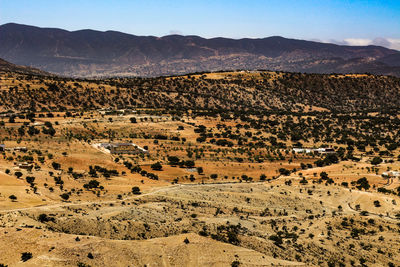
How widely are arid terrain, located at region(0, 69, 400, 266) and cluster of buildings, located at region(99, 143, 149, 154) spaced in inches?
56.4

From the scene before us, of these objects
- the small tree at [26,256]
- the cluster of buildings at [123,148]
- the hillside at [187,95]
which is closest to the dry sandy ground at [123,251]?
the small tree at [26,256]

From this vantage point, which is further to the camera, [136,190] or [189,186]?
[189,186]

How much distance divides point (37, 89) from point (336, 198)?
11407 cm

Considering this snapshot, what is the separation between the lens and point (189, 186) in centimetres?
6675

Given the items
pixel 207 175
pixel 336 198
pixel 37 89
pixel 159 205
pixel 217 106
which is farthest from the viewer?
pixel 217 106

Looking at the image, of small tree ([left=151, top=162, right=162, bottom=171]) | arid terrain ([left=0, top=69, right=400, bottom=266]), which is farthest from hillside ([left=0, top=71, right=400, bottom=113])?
small tree ([left=151, top=162, right=162, bottom=171])

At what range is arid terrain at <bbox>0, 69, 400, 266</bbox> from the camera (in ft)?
127

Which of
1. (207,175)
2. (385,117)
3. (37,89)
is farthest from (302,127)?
(37,89)

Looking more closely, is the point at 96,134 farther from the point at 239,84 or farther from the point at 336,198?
the point at 239,84

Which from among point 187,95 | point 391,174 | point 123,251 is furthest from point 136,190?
point 187,95

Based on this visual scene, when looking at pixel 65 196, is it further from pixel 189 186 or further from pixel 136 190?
pixel 189 186

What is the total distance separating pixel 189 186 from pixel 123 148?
26.7 meters

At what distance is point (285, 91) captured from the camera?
627 feet

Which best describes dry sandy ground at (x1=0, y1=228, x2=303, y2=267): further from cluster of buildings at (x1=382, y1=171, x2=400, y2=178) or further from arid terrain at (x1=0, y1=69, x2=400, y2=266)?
cluster of buildings at (x1=382, y1=171, x2=400, y2=178)
